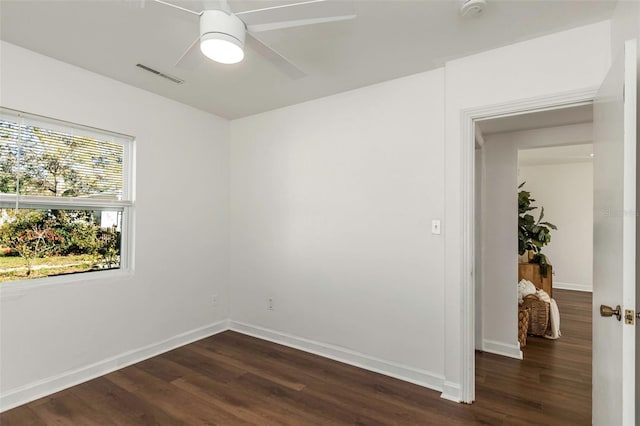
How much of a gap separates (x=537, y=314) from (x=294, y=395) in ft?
9.78

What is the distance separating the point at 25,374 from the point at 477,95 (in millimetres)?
3873

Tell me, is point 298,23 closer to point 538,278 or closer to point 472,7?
→ point 472,7

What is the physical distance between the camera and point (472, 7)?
1832 millimetres

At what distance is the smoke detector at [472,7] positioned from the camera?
1.80 m

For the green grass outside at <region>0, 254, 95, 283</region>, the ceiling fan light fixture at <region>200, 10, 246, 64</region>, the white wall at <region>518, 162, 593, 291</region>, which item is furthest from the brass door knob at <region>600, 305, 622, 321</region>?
the white wall at <region>518, 162, 593, 291</region>

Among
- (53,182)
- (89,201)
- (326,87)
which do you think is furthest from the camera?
(326,87)

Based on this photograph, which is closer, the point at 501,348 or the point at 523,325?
the point at 501,348

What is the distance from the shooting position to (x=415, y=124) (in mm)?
2768

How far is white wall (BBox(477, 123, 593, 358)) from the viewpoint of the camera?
10.9ft

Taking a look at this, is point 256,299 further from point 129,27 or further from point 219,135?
point 129,27

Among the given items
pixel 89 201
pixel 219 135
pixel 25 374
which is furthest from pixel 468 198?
pixel 25 374

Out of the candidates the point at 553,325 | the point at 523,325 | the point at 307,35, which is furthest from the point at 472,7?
the point at 553,325

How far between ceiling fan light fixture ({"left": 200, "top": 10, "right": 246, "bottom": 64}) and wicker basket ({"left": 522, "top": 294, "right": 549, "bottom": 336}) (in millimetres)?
3973

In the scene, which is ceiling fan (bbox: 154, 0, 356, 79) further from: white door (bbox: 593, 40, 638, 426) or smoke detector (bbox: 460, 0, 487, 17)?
white door (bbox: 593, 40, 638, 426)
